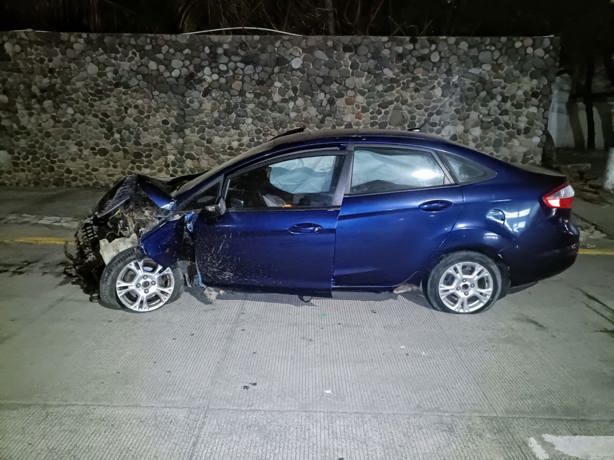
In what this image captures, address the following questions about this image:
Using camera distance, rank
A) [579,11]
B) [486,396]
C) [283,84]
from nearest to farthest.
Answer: [486,396] < [283,84] < [579,11]

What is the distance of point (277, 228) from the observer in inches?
170

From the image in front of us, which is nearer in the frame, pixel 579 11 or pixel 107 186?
pixel 107 186

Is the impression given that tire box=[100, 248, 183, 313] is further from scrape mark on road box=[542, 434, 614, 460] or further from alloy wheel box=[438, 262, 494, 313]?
scrape mark on road box=[542, 434, 614, 460]

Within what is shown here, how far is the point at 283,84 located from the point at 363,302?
5.36 m

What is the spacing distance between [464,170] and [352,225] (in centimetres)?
111

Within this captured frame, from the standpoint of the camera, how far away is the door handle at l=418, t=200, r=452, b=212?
434 cm

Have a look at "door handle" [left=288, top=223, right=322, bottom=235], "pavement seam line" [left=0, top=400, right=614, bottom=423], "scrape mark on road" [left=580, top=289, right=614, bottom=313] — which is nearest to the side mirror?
"door handle" [left=288, top=223, right=322, bottom=235]

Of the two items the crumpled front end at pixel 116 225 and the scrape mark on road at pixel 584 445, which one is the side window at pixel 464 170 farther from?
the crumpled front end at pixel 116 225

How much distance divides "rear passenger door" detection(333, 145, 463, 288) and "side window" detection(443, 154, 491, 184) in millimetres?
85

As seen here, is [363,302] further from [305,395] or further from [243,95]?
[243,95]

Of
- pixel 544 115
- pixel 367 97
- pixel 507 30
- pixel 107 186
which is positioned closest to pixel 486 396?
pixel 367 97

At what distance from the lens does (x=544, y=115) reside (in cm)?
938

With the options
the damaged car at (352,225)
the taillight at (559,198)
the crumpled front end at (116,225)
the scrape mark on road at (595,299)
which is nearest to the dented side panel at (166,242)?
the damaged car at (352,225)

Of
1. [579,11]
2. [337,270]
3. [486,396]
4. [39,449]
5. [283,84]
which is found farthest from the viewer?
[579,11]
